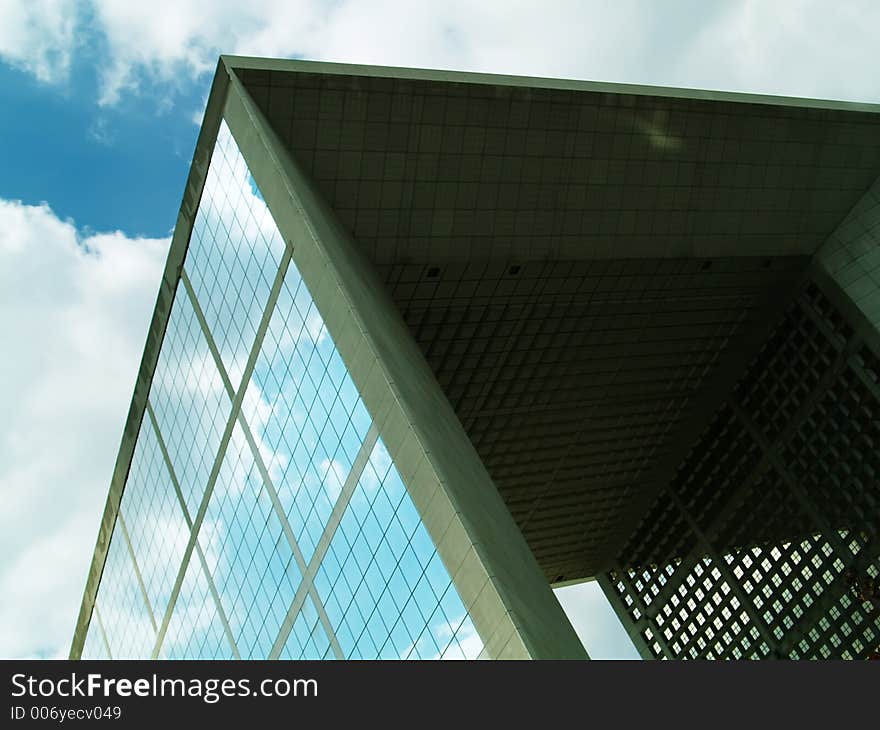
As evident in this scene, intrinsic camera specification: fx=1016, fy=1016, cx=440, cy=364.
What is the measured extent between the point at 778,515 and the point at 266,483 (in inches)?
948

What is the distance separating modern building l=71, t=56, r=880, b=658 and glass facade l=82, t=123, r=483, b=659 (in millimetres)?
118

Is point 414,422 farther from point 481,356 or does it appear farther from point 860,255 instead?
point 860,255

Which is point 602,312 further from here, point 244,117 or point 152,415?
point 152,415

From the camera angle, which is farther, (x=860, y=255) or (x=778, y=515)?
(x=778, y=515)

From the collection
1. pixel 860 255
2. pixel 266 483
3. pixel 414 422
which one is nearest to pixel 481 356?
pixel 266 483

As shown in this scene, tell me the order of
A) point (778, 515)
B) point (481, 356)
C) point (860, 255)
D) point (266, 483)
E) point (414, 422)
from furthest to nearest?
1. point (778, 515)
2. point (481, 356)
3. point (860, 255)
4. point (266, 483)
5. point (414, 422)

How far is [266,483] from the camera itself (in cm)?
2988

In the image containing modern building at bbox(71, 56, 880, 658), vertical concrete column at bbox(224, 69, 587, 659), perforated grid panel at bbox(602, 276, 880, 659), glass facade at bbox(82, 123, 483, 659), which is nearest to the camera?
vertical concrete column at bbox(224, 69, 587, 659)

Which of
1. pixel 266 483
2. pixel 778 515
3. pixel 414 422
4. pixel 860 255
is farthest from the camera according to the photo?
pixel 778 515

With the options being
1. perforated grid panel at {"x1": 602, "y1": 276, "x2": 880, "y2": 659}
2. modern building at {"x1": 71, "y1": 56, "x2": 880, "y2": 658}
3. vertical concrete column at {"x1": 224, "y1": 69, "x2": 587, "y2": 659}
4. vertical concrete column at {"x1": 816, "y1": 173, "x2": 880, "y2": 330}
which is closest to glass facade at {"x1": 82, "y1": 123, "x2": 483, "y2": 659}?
modern building at {"x1": 71, "y1": 56, "x2": 880, "y2": 658}

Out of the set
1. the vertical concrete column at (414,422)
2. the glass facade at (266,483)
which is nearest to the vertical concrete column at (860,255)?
the vertical concrete column at (414,422)

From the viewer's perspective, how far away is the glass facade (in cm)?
2314

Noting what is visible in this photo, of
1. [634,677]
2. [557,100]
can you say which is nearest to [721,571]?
[557,100]

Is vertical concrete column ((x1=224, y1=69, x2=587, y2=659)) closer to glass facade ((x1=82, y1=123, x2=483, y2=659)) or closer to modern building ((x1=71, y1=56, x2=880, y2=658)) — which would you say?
modern building ((x1=71, y1=56, x2=880, y2=658))
